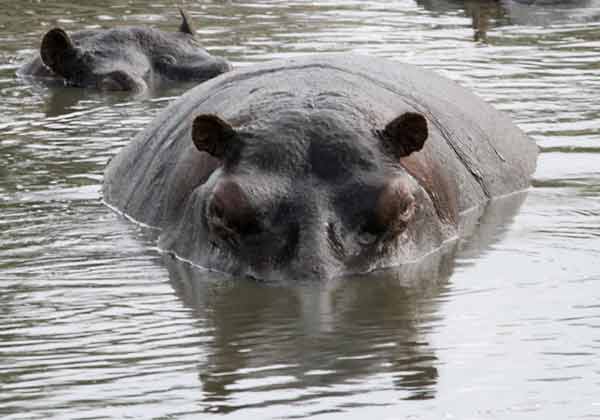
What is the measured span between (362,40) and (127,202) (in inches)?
306

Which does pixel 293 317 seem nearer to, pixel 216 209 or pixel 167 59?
pixel 216 209

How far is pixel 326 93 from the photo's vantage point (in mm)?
7258

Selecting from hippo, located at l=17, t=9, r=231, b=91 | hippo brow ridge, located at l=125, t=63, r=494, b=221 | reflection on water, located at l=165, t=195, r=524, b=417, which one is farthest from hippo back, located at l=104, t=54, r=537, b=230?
hippo, located at l=17, t=9, r=231, b=91

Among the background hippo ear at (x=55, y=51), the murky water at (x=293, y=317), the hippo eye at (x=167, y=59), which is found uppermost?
the murky water at (x=293, y=317)

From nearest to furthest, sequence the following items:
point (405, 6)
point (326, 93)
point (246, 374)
→ point (246, 374) → point (326, 93) → point (405, 6)

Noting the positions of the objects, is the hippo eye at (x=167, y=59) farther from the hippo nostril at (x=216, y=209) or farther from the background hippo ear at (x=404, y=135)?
the hippo nostril at (x=216, y=209)

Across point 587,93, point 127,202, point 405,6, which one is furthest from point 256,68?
point 405,6

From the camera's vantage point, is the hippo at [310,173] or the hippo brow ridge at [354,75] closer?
the hippo at [310,173]

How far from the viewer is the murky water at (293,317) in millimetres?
4859

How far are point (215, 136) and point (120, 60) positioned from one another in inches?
290

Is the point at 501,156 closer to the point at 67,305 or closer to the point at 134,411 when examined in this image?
the point at 67,305

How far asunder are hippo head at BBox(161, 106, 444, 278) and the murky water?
12 cm

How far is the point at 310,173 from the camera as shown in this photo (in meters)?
6.57

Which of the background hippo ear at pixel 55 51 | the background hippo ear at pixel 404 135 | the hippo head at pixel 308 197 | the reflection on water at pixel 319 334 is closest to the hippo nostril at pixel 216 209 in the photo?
the hippo head at pixel 308 197
